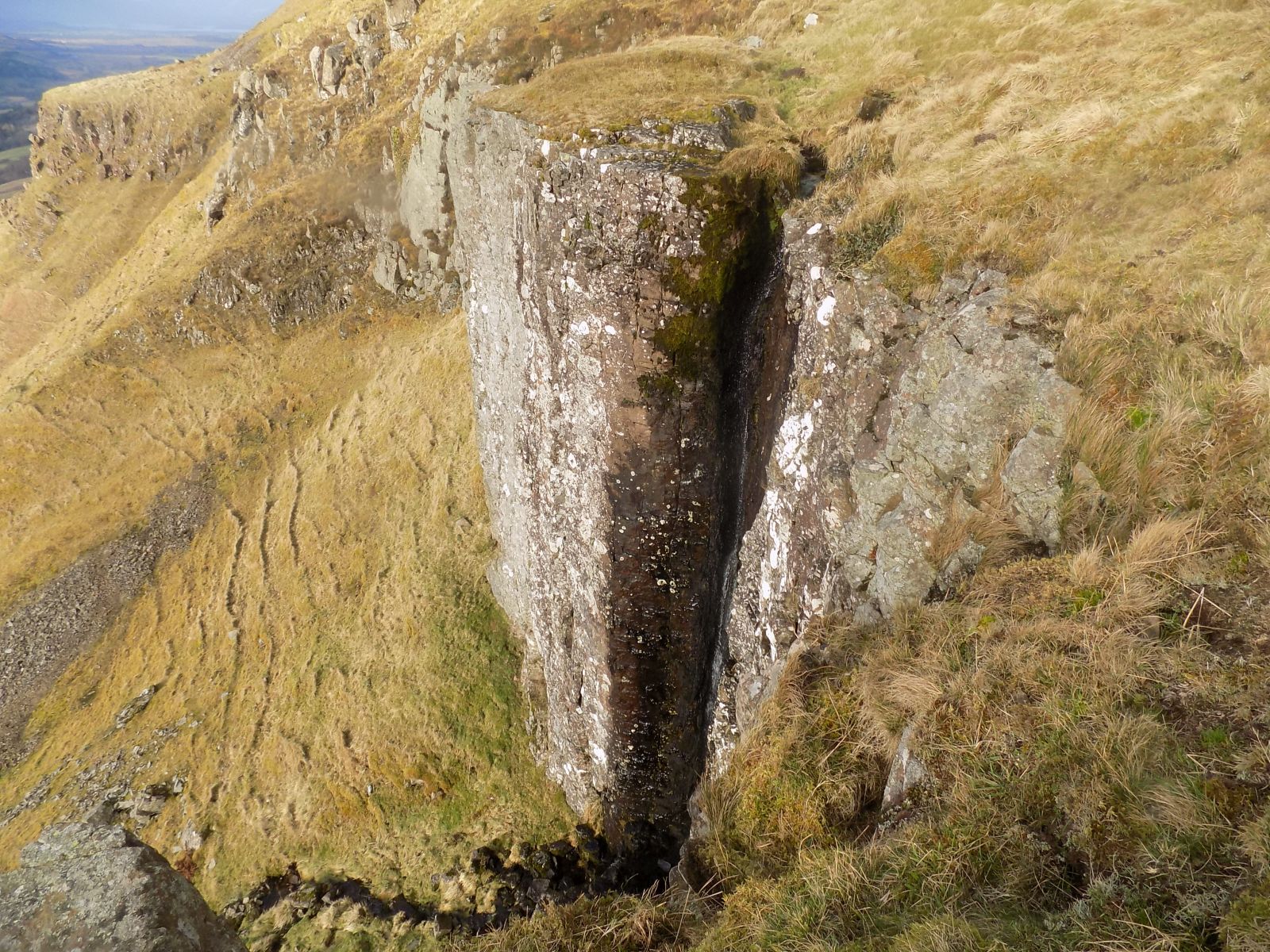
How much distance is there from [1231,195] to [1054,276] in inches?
80.6

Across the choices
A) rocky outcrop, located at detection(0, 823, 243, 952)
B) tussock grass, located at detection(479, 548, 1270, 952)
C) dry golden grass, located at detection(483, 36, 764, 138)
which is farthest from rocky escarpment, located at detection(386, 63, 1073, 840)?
rocky outcrop, located at detection(0, 823, 243, 952)

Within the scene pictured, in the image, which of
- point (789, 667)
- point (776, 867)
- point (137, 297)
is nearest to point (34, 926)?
point (776, 867)

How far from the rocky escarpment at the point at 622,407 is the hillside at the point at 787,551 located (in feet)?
0.28

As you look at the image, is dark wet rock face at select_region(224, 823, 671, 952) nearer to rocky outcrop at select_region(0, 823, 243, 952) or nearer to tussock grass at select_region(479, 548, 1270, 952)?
tussock grass at select_region(479, 548, 1270, 952)

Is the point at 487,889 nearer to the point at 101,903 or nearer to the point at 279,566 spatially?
the point at 101,903

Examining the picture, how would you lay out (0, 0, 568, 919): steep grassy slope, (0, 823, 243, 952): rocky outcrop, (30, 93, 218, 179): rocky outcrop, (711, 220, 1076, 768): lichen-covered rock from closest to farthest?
1. (0, 823, 243, 952): rocky outcrop
2. (711, 220, 1076, 768): lichen-covered rock
3. (0, 0, 568, 919): steep grassy slope
4. (30, 93, 218, 179): rocky outcrop

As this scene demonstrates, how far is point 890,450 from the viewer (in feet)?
27.4

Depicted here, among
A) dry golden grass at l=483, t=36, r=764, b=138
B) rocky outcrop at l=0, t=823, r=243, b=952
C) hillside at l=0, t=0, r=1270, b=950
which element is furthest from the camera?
dry golden grass at l=483, t=36, r=764, b=138

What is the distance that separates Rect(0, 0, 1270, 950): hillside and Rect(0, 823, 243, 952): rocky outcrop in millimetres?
3560

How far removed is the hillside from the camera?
16.0 ft

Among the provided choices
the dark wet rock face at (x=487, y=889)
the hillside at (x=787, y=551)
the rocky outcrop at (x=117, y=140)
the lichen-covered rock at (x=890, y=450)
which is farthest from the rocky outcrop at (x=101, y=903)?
the rocky outcrop at (x=117, y=140)

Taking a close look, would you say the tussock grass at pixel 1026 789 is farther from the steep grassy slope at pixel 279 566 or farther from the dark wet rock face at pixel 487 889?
the steep grassy slope at pixel 279 566

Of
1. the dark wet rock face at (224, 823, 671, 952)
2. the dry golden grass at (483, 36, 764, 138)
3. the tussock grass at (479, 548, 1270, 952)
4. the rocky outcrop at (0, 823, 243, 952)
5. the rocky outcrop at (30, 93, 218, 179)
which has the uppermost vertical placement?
the rocky outcrop at (30, 93, 218, 179)

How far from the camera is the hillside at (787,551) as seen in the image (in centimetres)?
488
